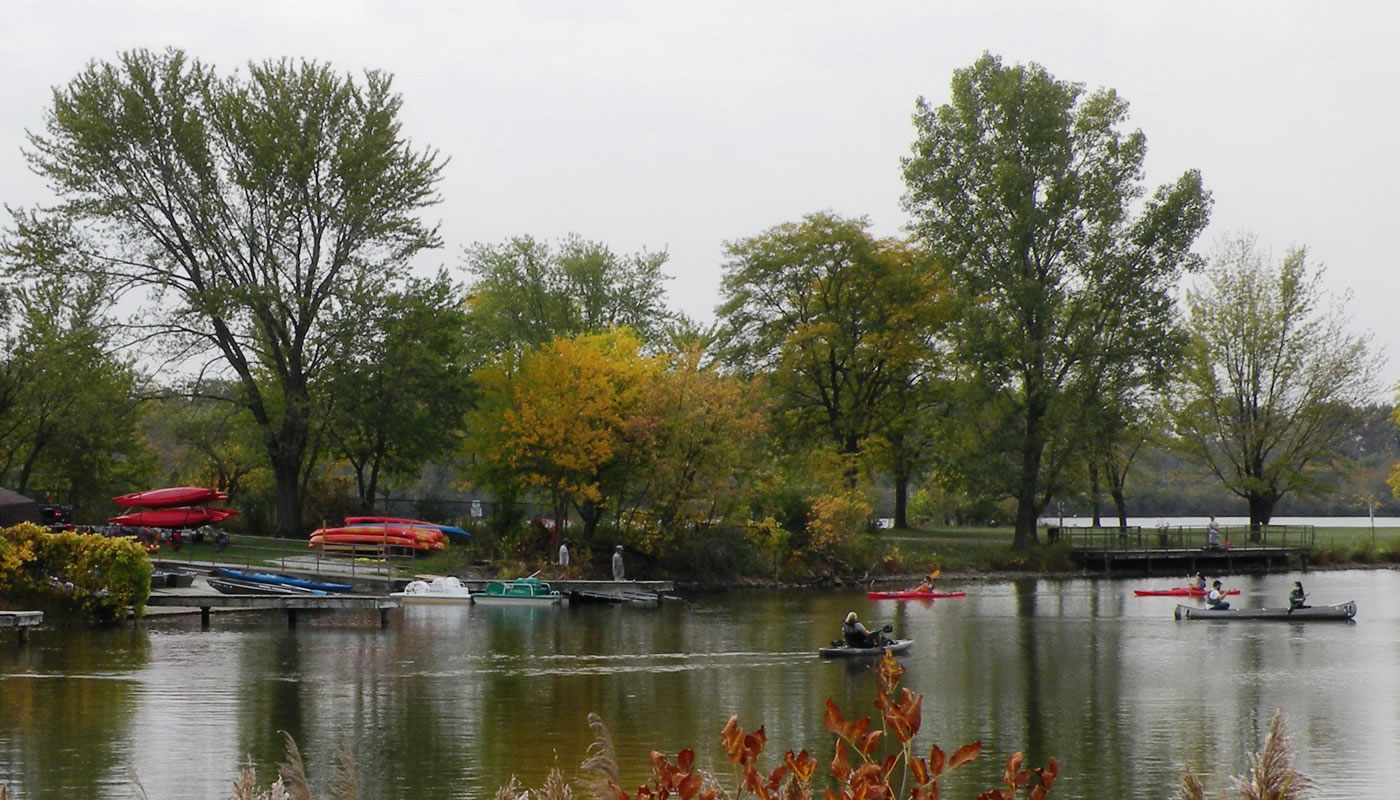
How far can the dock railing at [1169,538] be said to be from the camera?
235 feet

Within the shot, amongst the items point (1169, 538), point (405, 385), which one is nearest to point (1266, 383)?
→ point (1169, 538)

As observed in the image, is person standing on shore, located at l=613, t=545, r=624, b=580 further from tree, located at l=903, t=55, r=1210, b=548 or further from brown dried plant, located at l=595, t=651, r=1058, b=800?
brown dried plant, located at l=595, t=651, r=1058, b=800

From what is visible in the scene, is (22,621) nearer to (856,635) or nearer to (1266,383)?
(856,635)

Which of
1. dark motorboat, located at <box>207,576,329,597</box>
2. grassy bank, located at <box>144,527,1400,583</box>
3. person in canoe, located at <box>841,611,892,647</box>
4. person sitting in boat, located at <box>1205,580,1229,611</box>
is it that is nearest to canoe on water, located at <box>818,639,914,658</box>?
person in canoe, located at <box>841,611,892,647</box>

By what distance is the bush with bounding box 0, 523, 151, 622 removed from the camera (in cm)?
3641

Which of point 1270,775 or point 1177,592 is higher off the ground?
point 1270,775

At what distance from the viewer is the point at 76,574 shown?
37.3 meters

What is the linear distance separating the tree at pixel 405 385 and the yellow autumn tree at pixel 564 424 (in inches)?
62.8

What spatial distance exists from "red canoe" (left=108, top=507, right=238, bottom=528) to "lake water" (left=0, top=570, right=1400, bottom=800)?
34.9 feet

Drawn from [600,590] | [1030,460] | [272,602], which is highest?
[1030,460]

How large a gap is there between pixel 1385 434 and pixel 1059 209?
233 ft

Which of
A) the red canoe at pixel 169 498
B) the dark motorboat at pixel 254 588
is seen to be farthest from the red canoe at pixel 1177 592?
the red canoe at pixel 169 498

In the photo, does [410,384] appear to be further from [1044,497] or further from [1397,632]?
[1397,632]

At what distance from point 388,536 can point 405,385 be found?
6711mm
